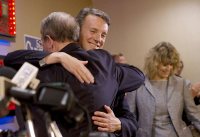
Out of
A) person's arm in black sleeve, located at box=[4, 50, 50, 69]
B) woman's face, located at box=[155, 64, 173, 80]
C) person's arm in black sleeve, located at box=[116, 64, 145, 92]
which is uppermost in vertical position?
person's arm in black sleeve, located at box=[4, 50, 50, 69]

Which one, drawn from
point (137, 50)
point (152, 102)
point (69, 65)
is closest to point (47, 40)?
point (69, 65)

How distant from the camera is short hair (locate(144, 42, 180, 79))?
251cm

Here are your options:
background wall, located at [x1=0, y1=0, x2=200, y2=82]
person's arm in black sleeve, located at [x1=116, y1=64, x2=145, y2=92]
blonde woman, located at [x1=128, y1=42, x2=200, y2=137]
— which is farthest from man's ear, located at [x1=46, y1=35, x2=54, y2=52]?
background wall, located at [x1=0, y1=0, x2=200, y2=82]

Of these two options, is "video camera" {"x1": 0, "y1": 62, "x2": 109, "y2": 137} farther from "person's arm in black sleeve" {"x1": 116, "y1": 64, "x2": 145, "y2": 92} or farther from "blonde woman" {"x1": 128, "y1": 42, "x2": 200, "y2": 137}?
"blonde woman" {"x1": 128, "y1": 42, "x2": 200, "y2": 137}

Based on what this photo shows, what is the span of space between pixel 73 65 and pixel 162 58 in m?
1.47

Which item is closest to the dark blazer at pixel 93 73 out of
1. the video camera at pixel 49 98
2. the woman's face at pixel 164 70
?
the video camera at pixel 49 98

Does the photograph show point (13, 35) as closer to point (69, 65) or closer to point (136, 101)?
point (136, 101)

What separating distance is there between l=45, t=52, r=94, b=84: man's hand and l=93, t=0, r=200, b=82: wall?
11.0 ft

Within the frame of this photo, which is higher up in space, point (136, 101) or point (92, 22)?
point (92, 22)

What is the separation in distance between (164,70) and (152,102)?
0.29m

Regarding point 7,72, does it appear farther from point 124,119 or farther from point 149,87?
point 149,87

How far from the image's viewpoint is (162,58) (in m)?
2.52

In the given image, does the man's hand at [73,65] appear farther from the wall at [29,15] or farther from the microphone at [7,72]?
the wall at [29,15]

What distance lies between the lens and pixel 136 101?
247 cm
